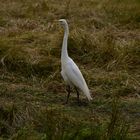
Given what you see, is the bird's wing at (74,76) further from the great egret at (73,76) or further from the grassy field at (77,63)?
the grassy field at (77,63)

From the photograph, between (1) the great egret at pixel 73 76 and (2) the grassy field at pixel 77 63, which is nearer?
(2) the grassy field at pixel 77 63

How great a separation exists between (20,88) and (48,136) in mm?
2734

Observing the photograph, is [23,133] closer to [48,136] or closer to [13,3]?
[48,136]

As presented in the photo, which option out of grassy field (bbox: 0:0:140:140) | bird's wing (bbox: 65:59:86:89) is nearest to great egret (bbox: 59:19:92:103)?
bird's wing (bbox: 65:59:86:89)

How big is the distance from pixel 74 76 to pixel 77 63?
211cm

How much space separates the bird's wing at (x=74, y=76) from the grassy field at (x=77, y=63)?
0.31 meters

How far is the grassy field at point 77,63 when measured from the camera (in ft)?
21.7

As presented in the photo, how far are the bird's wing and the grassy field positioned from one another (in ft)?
A: 1.03

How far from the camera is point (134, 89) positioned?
335 inches

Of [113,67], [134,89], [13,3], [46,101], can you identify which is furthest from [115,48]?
[13,3]

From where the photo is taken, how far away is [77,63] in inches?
384

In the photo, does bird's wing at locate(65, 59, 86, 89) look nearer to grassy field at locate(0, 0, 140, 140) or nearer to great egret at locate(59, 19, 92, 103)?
great egret at locate(59, 19, 92, 103)

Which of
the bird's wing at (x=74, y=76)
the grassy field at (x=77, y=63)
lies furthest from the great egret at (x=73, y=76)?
the grassy field at (x=77, y=63)

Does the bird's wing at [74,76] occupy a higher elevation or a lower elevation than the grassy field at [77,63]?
higher
